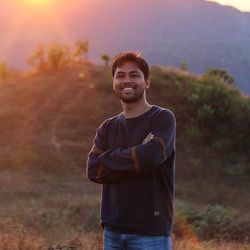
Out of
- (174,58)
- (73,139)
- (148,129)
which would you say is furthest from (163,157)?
(174,58)

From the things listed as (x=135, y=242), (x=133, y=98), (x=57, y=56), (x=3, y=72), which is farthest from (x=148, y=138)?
(x=3, y=72)

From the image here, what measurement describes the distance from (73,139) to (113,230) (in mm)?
22484

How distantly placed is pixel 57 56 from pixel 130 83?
32.6 meters

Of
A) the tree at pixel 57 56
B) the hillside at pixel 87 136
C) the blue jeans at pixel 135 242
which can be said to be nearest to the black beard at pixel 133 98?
the blue jeans at pixel 135 242

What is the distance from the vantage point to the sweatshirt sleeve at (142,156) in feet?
11.1

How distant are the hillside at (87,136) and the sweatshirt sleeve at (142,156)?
37.5ft

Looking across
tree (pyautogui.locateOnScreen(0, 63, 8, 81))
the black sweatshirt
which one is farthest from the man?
tree (pyautogui.locateOnScreen(0, 63, 8, 81))

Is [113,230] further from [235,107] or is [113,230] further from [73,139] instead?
[235,107]

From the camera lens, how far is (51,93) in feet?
102

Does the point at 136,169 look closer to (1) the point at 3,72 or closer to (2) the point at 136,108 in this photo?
(2) the point at 136,108

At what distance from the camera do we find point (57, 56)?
117ft

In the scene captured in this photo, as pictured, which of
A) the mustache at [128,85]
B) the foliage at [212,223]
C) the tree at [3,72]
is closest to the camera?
the mustache at [128,85]

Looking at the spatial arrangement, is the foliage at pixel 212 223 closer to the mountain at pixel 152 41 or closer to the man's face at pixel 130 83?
the man's face at pixel 130 83

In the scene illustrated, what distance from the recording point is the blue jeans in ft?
11.0
